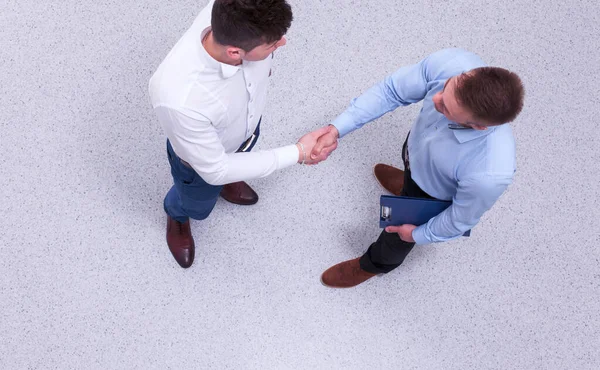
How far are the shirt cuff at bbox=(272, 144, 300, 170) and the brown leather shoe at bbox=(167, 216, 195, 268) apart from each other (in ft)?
2.11

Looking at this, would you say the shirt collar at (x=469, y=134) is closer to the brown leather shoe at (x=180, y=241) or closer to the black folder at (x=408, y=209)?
the black folder at (x=408, y=209)

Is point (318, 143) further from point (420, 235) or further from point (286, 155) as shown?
point (420, 235)

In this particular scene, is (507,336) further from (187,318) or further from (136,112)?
(136,112)

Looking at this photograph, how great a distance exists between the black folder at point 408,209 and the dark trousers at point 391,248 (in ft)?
0.27

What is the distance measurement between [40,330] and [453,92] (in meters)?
1.73

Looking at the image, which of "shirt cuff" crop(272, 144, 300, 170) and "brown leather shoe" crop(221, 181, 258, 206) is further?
"brown leather shoe" crop(221, 181, 258, 206)

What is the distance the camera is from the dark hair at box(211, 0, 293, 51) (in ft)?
3.76

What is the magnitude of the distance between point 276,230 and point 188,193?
0.55 meters

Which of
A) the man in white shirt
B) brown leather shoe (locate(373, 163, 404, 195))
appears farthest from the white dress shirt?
brown leather shoe (locate(373, 163, 404, 195))

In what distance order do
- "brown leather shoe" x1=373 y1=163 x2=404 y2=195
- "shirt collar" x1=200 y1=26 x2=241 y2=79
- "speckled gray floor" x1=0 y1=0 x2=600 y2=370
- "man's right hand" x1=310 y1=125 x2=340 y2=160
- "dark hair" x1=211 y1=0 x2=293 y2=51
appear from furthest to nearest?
1. "brown leather shoe" x1=373 y1=163 x2=404 y2=195
2. "speckled gray floor" x1=0 y1=0 x2=600 y2=370
3. "man's right hand" x1=310 y1=125 x2=340 y2=160
4. "shirt collar" x1=200 y1=26 x2=241 y2=79
5. "dark hair" x1=211 y1=0 x2=293 y2=51

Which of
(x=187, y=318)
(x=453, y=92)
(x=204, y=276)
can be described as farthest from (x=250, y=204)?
(x=453, y=92)

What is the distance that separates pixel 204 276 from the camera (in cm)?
210

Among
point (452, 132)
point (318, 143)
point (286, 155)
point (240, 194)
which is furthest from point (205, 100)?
point (240, 194)

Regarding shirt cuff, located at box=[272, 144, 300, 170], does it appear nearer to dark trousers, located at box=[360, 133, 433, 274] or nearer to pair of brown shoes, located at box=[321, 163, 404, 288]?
dark trousers, located at box=[360, 133, 433, 274]
